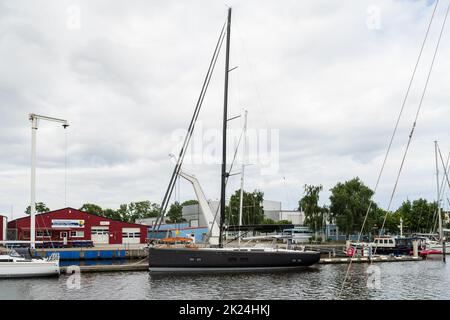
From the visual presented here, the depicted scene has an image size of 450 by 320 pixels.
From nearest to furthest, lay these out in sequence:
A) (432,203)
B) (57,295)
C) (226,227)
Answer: (57,295) → (226,227) → (432,203)

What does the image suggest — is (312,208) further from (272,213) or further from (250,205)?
(272,213)

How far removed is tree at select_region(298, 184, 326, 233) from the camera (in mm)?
82688

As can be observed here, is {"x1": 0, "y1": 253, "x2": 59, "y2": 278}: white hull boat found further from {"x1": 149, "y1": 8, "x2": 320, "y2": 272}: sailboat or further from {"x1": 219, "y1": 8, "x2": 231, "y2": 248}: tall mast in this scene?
{"x1": 219, "y1": 8, "x2": 231, "y2": 248}: tall mast

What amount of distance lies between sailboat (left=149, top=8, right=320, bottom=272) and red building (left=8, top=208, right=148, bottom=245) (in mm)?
28634

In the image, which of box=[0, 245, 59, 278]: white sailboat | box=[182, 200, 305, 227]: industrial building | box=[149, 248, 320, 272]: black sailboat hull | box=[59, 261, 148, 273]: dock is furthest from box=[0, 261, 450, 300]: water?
box=[182, 200, 305, 227]: industrial building

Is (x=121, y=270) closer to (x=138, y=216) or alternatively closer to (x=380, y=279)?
(x=380, y=279)

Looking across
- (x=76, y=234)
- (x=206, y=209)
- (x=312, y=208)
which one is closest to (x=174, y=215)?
(x=312, y=208)

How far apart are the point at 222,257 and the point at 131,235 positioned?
3707 cm

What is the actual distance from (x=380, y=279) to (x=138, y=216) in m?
134

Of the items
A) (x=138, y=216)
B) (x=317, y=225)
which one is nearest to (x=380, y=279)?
(x=317, y=225)

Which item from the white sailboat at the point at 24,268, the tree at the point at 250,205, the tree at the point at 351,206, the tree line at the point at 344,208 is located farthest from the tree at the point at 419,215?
the white sailboat at the point at 24,268

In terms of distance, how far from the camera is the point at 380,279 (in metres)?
32.2

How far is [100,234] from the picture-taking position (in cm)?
6606

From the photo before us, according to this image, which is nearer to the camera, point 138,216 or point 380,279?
point 380,279
